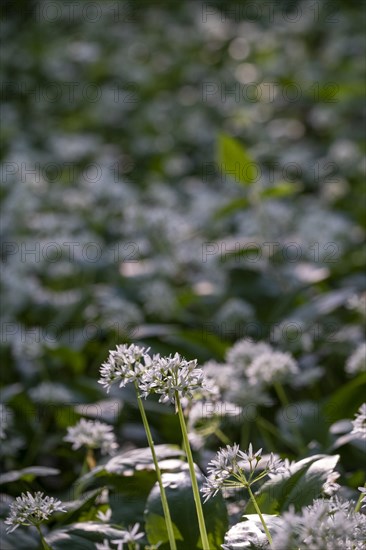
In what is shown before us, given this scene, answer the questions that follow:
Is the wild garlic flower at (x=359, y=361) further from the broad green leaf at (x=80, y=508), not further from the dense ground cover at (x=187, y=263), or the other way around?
the broad green leaf at (x=80, y=508)

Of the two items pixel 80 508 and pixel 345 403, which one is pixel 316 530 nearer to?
pixel 80 508

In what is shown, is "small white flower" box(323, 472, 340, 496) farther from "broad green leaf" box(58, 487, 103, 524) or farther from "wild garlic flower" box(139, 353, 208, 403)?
"broad green leaf" box(58, 487, 103, 524)

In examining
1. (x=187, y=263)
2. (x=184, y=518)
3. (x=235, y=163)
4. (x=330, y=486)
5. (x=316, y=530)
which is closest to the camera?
(x=316, y=530)

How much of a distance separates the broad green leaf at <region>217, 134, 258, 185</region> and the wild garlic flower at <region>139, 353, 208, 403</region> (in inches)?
69.8

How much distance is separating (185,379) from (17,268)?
2012 millimetres

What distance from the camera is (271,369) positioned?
1.89 metres

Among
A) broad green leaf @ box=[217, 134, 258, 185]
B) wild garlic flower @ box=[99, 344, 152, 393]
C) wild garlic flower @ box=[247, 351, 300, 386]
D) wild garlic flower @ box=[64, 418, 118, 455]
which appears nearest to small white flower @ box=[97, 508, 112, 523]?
wild garlic flower @ box=[64, 418, 118, 455]

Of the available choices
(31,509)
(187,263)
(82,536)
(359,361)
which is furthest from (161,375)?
(187,263)

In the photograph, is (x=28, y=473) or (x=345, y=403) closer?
(x=28, y=473)

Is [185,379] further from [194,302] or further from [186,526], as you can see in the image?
[194,302]

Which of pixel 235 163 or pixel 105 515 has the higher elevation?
pixel 235 163

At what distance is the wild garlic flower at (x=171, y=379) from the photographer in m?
1.25

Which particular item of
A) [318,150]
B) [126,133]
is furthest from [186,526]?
[126,133]

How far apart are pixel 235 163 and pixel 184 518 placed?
1.77m
